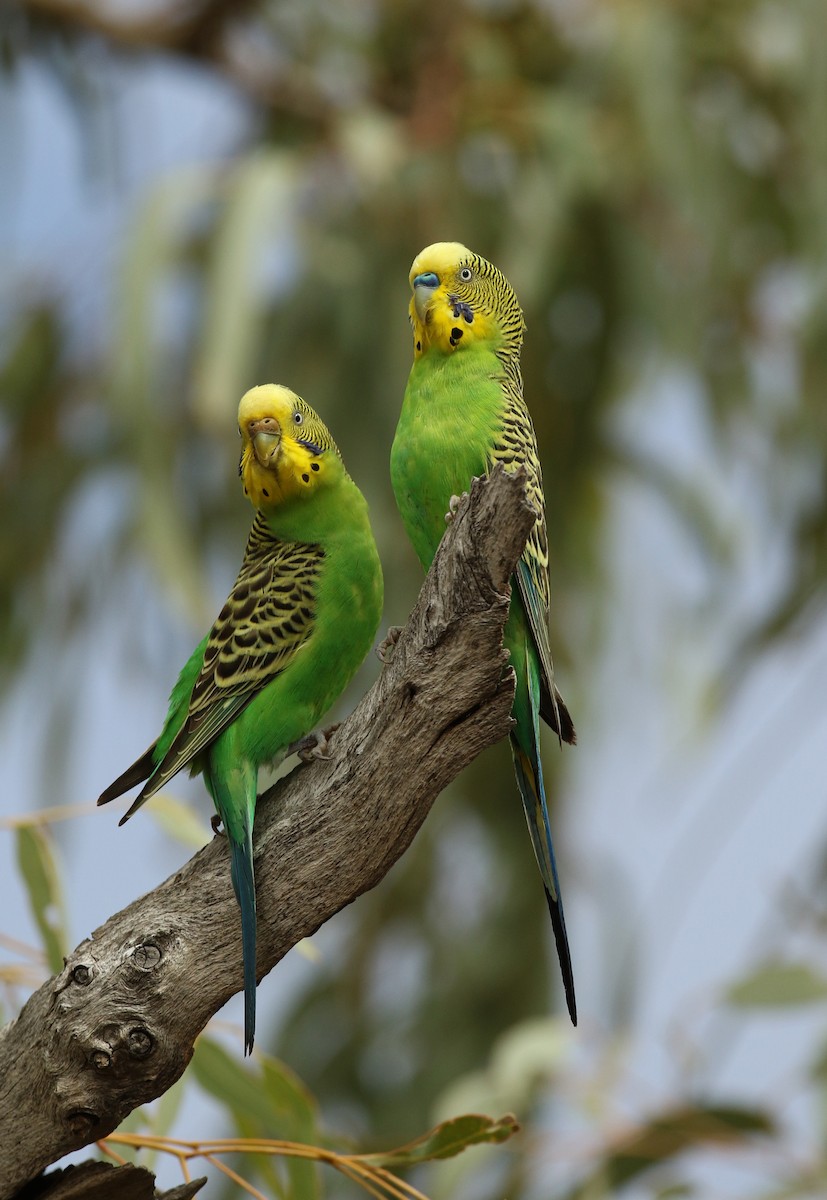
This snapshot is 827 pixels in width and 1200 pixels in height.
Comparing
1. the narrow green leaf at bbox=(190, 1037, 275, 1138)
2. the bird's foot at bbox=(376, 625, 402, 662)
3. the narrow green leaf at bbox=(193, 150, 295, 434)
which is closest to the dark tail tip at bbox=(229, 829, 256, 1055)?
the bird's foot at bbox=(376, 625, 402, 662)

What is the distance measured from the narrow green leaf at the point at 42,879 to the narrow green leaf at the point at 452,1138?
61cm

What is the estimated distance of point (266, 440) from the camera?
1848 millimetres

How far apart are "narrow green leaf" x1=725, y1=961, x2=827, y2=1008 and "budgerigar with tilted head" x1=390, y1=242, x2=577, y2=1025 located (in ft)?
5.35

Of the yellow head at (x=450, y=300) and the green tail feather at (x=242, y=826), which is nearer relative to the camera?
the green tail feather at (x=242, y=826)

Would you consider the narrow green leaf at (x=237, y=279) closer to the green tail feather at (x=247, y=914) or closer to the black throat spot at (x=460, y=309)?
the black throat spot at (x=460, y=309)

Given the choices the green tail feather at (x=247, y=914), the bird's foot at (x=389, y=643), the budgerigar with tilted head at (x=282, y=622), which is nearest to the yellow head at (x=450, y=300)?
the budgerigar with tilted head at (x=282, y=622)

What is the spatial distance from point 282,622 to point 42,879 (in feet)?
2.33

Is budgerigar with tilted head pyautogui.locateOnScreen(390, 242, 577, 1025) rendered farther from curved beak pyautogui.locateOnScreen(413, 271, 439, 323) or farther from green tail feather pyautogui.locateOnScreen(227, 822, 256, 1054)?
green tail feather pyautogui.locateOnScreen(227, 822, 256, 1054)

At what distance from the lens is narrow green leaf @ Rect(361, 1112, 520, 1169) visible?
1984 millimetres

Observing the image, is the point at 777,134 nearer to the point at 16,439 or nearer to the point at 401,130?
the point at 401,130

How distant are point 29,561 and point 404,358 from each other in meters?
1.66

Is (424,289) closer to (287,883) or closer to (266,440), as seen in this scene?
(266,440)

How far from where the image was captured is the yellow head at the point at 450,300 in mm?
1942

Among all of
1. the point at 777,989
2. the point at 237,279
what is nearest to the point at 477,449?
the point at 777,989
